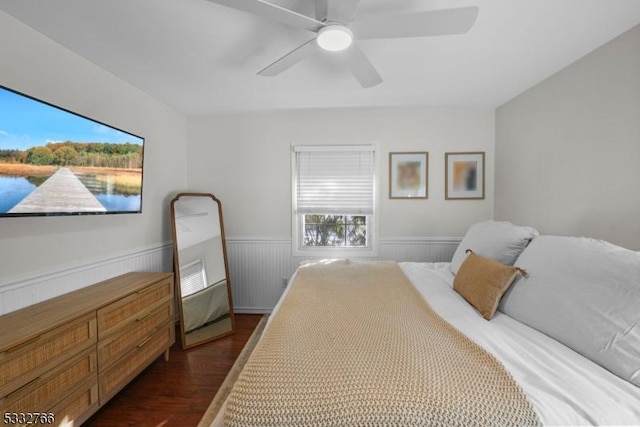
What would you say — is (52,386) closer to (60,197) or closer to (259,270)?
(60,197)

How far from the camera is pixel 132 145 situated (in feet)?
6.51

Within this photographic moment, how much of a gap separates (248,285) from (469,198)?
8.98ft

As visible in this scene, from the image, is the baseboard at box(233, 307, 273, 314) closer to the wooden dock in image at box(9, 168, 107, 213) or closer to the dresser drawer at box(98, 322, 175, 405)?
the dresser drawer at box(98, 322, 175, 405)

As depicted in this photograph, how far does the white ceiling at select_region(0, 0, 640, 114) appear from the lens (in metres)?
1.35

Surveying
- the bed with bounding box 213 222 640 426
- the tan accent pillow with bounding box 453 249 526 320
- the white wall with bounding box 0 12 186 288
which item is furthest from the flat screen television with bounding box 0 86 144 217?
the tan accent pillow with bounding box 453 249 526 320

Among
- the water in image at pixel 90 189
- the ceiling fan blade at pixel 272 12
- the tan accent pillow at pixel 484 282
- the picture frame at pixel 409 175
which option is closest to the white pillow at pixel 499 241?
the tan accent pillow at pixel 484 282

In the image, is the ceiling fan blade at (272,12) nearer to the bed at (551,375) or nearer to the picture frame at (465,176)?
the bed at (551,375)

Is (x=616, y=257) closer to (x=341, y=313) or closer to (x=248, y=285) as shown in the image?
(x=341, y=313)

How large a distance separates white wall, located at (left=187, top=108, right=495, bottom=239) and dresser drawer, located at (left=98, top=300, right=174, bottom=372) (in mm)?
1162

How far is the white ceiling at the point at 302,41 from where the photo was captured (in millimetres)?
1349

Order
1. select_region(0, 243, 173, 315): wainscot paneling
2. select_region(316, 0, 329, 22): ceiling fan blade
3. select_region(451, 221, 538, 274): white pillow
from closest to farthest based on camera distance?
select_region(316, 0, 329, 22): ceiling fan blade → select_region(0, 243, 173, 315): wainscot paneling → select_region(451, 221, 538, 274): white pillow

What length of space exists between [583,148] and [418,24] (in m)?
1.58

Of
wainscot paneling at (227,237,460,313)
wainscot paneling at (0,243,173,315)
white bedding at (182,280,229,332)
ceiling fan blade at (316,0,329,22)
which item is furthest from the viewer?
wainscot paneling at (227,237,460,313)

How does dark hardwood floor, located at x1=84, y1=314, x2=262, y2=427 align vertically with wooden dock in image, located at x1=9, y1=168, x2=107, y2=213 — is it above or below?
below
